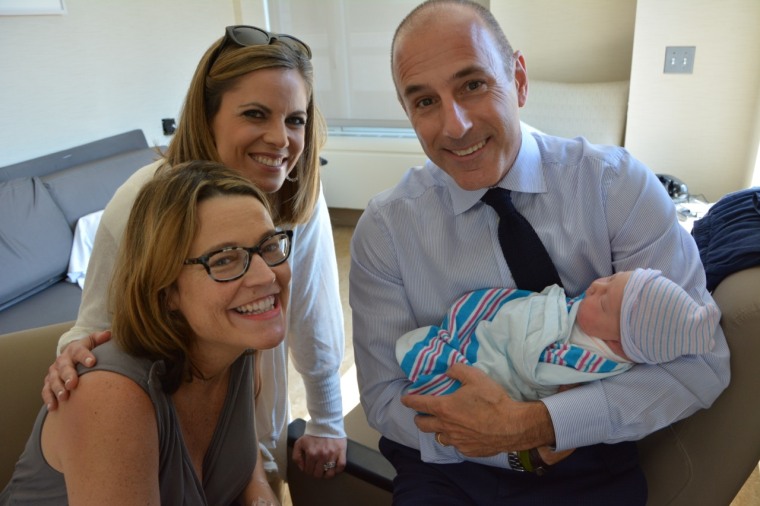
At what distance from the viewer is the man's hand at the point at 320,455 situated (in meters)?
1.44

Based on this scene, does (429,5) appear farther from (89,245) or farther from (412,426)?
(89,245)

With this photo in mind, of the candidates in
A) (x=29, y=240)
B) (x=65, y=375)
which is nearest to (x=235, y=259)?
(x=65, y=375)

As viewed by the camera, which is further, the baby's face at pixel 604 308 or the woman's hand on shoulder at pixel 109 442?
the baby's face at pixel 604 308

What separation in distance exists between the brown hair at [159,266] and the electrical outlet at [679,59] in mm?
2833

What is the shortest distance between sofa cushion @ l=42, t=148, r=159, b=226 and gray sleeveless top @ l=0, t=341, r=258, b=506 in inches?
85.1

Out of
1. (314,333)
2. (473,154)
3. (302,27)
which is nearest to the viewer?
(473,154)

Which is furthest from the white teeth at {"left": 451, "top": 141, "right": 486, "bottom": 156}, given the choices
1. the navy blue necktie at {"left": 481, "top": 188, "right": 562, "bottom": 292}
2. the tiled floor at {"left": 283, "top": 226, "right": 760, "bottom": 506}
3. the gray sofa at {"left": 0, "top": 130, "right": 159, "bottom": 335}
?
the gray sofa at {"left": 0, "top": 130, "right": 159, "bottom": 335}

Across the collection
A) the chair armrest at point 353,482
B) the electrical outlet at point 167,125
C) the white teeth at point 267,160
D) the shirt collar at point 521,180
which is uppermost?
the white teeth at point 267,160

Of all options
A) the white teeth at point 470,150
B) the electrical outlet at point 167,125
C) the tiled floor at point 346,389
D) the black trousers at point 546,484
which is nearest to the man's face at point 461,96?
the white teeth at point 470,150

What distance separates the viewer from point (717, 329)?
118 cm

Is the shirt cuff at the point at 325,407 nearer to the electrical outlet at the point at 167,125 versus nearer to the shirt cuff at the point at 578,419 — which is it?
the shirt cuff at the point at 578,419

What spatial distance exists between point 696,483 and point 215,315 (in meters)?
0.96

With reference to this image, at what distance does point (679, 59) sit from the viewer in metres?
3.24

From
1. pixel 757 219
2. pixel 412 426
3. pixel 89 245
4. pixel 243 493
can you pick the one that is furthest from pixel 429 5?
pixel 89 245
